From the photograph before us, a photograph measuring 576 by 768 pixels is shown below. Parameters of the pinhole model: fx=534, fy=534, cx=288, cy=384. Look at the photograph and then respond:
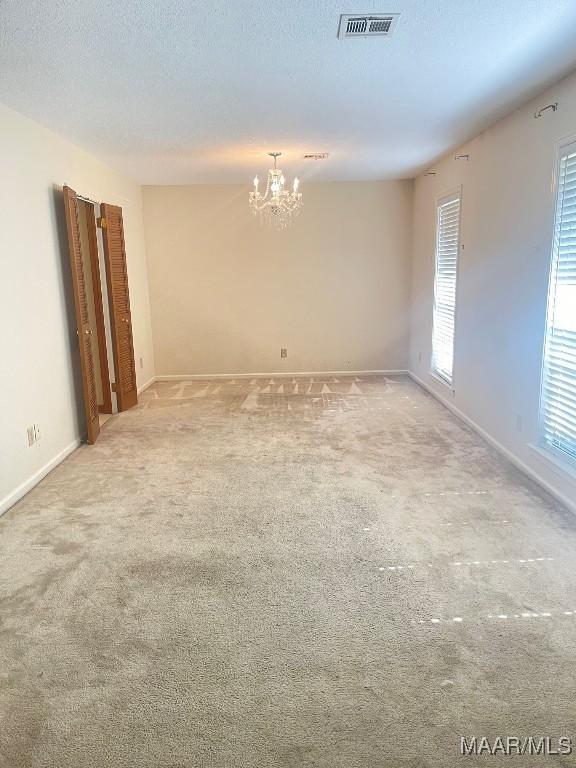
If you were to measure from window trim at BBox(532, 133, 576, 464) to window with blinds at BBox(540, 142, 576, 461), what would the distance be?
0.03 feet

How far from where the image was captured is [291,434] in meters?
4.77

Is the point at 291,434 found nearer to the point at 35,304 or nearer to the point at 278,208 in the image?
the point at 35,304

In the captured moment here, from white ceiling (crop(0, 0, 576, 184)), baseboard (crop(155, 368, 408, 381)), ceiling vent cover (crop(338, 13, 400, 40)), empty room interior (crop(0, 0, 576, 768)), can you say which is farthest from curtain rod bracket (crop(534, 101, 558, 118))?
baseboard (crop(155, 368, 408, 381))

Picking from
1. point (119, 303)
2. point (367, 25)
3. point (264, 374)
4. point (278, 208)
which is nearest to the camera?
point (367, 25)

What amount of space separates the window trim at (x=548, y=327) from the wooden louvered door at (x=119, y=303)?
Result: 402 cm

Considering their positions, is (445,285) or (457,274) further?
(445,285)

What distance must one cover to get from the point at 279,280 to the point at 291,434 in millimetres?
2938

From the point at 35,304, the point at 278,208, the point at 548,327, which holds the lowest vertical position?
the point at 548,327

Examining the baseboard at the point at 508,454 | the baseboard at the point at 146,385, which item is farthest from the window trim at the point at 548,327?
the baseboard at the point at 146,385

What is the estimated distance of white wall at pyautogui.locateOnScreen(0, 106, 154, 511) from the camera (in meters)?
3.49

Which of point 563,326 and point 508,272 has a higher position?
point 508,272

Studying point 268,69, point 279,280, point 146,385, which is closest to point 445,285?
point 279,280

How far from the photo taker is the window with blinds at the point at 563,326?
3.19 m

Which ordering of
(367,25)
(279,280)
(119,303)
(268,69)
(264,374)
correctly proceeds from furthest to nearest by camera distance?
1. (264,374)
2. (279,280)
3. (119,303)
4. (268,69)
5. (367,25)
